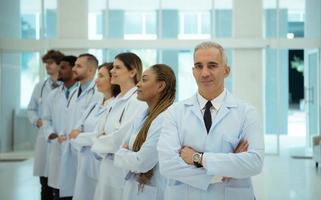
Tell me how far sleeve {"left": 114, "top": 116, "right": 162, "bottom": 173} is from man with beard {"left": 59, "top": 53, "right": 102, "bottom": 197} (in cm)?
156

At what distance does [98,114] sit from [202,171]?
178 cm

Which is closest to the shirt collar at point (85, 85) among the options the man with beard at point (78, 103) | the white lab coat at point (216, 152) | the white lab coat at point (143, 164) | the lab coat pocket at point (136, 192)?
the man with beard at point (78, 103)

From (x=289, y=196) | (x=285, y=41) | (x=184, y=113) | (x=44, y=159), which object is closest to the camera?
(x=184, y=113)

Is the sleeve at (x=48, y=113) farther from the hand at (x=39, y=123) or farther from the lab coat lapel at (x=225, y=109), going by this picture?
the lab coat lapel at (x=225, y=109)

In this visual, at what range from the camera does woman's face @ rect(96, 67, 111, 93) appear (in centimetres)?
371

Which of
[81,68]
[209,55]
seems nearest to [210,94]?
[209,55]

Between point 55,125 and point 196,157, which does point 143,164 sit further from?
point 55,125

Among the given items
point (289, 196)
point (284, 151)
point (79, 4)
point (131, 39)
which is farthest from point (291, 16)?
point (289, 196)

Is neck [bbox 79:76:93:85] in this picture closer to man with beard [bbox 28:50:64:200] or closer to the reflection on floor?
man with beard [bbox 28:50:64:200]

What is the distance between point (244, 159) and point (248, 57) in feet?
31.3

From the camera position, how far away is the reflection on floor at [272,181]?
235 inches

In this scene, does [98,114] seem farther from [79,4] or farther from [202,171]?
[79,4]

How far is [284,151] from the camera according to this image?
11.2 metres

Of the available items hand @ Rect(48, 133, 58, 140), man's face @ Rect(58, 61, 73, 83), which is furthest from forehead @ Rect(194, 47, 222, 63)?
hand @ Rect(48, 133, 58, 140)
